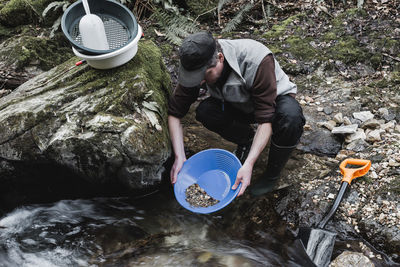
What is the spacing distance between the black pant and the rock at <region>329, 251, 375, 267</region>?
104 cm

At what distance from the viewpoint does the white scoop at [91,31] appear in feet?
9.74

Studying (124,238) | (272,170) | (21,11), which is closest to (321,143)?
(272,170)

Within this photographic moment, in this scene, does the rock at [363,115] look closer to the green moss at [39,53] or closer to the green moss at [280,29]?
the green moss at [280,29]

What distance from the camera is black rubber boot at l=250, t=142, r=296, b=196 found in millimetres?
3185

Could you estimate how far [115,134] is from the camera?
3.00 metres

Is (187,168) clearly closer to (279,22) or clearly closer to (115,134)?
(115,134)

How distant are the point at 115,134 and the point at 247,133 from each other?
1491 mm

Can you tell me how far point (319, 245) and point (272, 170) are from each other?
Result: 82 centimetres

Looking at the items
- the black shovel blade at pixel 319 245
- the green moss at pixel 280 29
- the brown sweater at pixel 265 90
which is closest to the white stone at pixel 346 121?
the brown sweater at pixel 265 90

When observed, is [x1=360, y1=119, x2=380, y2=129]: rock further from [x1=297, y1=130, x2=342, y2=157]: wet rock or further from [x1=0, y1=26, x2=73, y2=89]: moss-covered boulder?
[x1=0, y1=26, x2=73, y2=89]: moss-covered boulder

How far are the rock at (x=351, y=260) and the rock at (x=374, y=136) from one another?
1.56 m

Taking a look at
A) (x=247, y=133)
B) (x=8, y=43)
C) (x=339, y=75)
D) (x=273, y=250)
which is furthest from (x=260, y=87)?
(x=8, y=43)

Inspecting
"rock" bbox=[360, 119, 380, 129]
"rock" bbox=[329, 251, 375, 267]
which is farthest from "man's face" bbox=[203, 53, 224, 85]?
"rock" bbox=[360, 119, 380, 129]

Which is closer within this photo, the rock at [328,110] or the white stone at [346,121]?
the white stone at [346,121]
